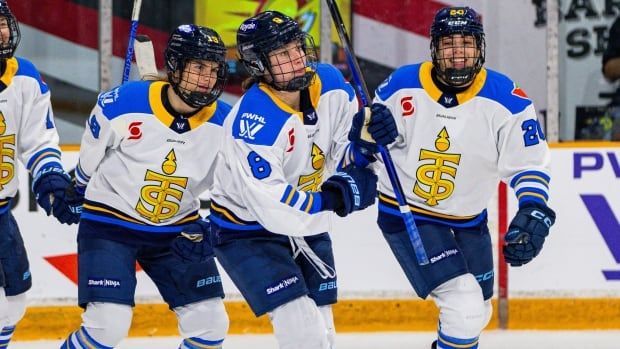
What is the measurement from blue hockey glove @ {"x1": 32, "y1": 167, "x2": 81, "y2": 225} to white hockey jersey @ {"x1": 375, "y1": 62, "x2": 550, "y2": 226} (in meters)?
1.02

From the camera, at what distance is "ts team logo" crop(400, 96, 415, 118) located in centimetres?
424

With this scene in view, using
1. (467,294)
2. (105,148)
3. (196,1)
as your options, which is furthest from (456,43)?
(196,1)

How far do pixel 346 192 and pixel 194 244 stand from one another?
1.92 feet

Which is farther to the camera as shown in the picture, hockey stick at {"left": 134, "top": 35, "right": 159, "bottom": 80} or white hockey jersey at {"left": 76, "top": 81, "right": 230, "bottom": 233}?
hockey stick at {"left": 134, "top": 35, "right": 159, "bottom": 80}

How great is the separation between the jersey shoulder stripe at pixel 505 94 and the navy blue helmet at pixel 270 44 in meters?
0.62

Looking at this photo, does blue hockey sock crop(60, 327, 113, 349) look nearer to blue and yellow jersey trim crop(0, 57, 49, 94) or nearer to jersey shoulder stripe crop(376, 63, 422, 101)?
blue and yellow jersey trim crop(0, 57, 49, 94)

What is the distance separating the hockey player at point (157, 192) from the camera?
4.07m

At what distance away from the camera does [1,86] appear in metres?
4.44

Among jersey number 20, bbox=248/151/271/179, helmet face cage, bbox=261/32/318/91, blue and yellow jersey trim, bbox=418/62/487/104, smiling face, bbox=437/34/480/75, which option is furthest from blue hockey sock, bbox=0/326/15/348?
smiling face, bbox=437/34/480/75

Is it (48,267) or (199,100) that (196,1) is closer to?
(48,267)

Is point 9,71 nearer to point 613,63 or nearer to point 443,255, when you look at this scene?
point 443,255

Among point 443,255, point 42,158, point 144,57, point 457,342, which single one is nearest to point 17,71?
point 42,158

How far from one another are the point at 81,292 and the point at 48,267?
1688mm

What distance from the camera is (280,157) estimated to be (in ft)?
12.5
